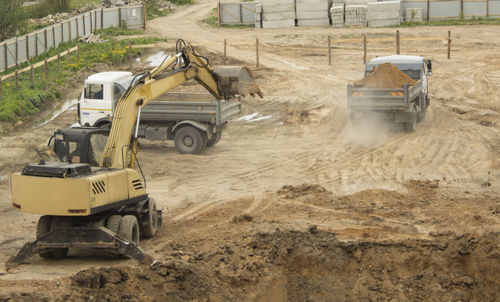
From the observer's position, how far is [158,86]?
13672 mm

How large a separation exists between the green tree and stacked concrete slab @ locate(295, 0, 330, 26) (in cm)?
1555

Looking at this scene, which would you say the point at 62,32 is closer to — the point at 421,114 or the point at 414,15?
the point at 414,15

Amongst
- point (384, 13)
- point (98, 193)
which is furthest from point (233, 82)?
point (384, 13)

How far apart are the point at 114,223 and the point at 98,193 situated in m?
0.92

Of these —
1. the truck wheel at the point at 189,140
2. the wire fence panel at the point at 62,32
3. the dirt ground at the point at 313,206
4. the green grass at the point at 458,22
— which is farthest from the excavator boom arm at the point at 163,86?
the green grass at the point at 458,22

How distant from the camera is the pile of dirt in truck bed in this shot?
72.8 feet

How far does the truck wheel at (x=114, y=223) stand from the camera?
39.3ft

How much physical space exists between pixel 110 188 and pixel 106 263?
4.26 feet

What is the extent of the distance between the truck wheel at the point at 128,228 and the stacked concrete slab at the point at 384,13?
2970 cm

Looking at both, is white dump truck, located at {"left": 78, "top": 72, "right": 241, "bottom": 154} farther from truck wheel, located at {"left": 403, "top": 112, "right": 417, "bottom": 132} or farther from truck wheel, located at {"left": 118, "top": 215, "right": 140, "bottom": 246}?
truck wheel, located at {"left": 118, "top": 215, "right": 140, "bottom": 246}

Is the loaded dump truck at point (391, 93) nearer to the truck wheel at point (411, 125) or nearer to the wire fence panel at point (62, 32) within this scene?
the truck wheel at point (411, 125)

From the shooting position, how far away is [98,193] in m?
11.3

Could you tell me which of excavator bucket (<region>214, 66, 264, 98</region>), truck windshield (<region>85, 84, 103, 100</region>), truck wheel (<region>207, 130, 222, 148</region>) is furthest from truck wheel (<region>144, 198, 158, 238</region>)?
truck wheel (<region>207, 130, 222, 148</region>)

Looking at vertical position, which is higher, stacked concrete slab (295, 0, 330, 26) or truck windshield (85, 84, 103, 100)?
stacked concrete slab (295, 0, 330, 26)
